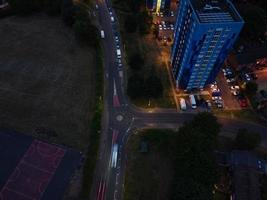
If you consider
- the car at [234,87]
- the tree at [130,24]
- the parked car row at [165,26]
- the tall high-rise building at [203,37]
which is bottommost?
the car at [234,87]

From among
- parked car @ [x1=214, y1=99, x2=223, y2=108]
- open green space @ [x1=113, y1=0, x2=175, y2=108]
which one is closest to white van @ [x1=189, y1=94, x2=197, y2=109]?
open green space @ [x1=113, y1=0, x2=175, y2=108]

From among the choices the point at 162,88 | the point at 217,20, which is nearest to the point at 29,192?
the point at 162,88

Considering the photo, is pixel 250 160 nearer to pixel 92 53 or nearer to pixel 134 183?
pixel 134 183

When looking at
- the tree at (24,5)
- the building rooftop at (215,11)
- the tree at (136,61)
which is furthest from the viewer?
the tree at (24,5)

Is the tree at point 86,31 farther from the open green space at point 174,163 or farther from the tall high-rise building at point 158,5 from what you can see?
the open green space at point 174,163

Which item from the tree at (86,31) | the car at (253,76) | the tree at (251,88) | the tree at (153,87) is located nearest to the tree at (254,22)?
the car at (253,76)

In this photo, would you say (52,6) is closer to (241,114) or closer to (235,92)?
(235,92)
